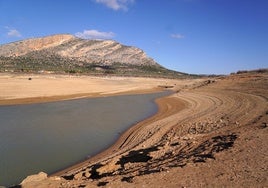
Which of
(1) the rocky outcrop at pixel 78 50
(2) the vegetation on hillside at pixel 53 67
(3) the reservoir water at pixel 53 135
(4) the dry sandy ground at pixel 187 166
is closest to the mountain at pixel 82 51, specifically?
(1) the rocky outcrop at pixel 78 50

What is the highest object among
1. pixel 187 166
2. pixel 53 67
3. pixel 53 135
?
pixel 53 67

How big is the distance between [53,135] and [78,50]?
150 metres

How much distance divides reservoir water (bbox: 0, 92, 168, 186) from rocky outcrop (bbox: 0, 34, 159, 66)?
419ft

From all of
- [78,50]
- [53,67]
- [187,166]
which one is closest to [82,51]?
[78,50]

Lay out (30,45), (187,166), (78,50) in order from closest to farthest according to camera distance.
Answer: (187,166), (30,45), (78,50)

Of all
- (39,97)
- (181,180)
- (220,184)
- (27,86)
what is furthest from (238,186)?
(27,86)

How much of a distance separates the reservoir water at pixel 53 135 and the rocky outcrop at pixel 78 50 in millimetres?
127768

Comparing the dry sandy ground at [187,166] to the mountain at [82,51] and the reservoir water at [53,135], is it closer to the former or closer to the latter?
the reservoir water at [53,135]

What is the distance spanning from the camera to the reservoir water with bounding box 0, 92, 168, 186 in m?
15.1

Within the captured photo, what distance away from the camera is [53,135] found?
67.5 ft

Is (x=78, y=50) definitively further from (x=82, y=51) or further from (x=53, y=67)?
(x=53, y=67)

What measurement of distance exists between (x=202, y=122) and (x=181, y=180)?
11990mm

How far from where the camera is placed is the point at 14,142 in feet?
60.6

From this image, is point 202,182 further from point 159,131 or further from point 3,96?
point 3,96
